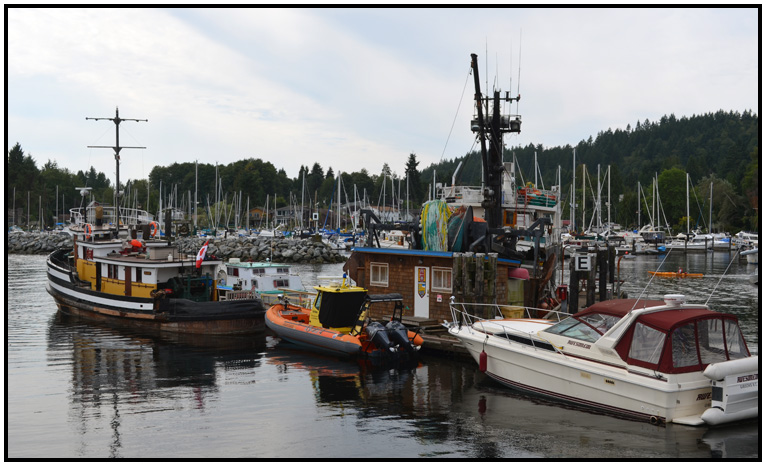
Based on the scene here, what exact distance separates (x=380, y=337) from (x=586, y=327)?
23.6 feet

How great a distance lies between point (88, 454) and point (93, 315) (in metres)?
19.0

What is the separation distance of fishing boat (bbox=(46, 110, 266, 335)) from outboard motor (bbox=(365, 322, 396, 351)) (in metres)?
7.95

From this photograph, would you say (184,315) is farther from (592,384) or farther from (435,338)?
(592,384)

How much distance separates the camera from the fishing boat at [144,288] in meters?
28.2

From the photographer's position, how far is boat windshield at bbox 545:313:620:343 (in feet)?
54.6

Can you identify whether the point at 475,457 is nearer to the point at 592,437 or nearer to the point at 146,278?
the point at 592,437

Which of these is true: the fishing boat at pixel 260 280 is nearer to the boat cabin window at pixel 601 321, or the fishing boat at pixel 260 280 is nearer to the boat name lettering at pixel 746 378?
the boat cabin window at pixel 601 321

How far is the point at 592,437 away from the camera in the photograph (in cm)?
1468

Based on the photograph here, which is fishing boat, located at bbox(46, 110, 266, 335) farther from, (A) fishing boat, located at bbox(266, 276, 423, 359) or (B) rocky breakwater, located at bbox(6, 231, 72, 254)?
(B) rocky breakwater, located at bbox(6, 231, 72, 254)

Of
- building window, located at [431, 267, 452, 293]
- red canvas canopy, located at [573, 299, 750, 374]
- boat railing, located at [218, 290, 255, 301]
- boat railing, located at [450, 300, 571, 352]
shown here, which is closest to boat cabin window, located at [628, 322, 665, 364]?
red canvas canopy, located at [573, 299, 750, 374]

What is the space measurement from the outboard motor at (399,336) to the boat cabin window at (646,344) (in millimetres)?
7791

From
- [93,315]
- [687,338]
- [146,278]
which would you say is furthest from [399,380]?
[93,315]

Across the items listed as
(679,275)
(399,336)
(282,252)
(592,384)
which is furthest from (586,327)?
(282,252)

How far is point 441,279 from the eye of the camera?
23875 millimetres
